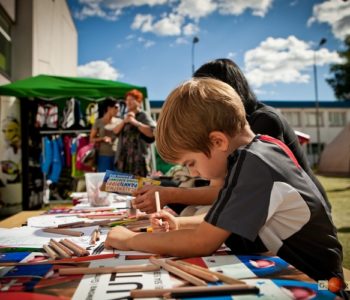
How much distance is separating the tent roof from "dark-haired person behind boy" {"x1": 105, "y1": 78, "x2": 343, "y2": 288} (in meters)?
4.13

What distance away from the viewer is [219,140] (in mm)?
974

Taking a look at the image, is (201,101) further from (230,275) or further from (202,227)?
(230,275)

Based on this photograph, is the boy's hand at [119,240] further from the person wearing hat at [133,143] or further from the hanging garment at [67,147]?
the hanging garment at [67,147]

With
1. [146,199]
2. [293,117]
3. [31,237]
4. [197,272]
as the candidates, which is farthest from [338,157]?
[197,272]

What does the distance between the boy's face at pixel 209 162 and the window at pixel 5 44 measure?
22.7 feet

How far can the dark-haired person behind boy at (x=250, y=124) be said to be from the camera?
1.43 metres

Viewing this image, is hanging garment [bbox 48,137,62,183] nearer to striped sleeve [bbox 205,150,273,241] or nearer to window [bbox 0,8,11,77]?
window [bbox 0,8,11,77]

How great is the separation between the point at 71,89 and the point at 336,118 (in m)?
25.8

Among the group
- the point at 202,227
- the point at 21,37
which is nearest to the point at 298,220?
the point at 202,227

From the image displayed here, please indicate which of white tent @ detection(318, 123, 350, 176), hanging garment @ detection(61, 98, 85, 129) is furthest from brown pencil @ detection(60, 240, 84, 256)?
white tent @ detection(318, 123, 350, 176)

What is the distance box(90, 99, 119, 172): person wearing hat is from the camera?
13.8ft

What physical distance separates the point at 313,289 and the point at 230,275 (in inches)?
6.1

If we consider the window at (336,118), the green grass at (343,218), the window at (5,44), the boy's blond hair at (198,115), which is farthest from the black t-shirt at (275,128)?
the window at (336,118)

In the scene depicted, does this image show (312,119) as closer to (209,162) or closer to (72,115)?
(72,115)
